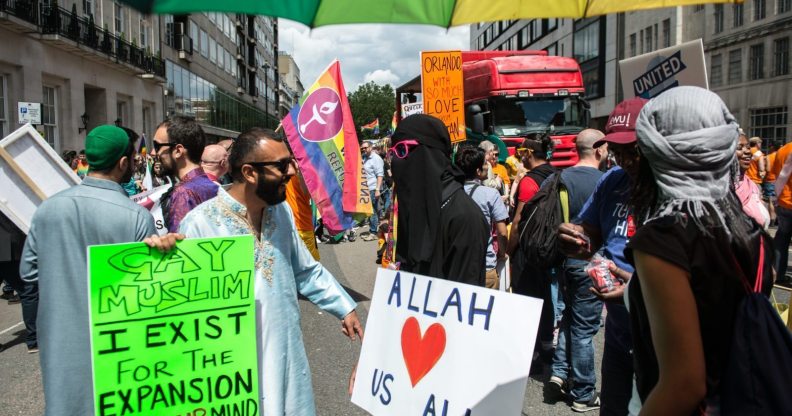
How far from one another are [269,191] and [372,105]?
57.3m

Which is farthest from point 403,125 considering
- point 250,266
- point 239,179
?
point 250,266

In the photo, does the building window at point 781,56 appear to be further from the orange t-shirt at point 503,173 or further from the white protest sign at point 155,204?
the white protest sign at point 155,204

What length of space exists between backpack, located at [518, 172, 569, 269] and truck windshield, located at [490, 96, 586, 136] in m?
9.89

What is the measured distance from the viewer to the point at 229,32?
5800 centimetres

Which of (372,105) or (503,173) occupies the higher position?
(372,105)

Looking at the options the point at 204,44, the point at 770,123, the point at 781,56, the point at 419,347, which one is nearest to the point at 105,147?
the point at 419,347

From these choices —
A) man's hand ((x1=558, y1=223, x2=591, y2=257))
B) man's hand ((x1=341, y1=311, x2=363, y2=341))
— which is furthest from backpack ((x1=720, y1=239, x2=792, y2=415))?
man's hand ((x1=341, y1=311, x2=363, y2=341))

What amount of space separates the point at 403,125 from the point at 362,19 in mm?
1492

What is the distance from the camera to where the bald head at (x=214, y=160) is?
16.1ft

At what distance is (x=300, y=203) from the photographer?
261 inches

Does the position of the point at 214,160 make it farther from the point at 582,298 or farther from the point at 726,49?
the point at 726,49

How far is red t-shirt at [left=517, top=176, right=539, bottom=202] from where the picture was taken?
17.0 feet

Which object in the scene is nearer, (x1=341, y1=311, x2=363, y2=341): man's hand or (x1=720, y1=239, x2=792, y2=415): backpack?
(x1=720, y1=239, x2=792, y2=415): backpack

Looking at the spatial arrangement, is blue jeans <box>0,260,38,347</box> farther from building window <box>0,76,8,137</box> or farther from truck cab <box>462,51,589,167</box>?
building window <box>0,76,8,137</box>
